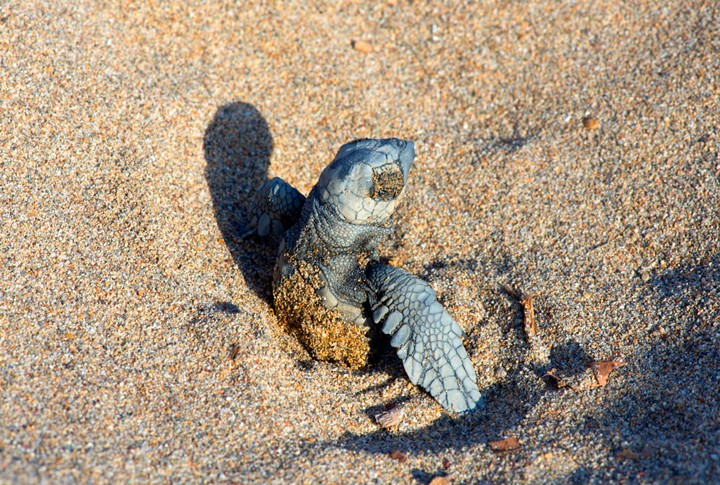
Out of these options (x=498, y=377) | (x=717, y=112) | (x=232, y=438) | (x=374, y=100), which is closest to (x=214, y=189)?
(x=374, y=100)

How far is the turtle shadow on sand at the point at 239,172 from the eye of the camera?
12.3ft

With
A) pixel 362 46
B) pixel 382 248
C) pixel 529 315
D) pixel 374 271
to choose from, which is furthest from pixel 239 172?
pixel 529 315

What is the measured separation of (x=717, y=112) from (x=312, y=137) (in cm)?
272

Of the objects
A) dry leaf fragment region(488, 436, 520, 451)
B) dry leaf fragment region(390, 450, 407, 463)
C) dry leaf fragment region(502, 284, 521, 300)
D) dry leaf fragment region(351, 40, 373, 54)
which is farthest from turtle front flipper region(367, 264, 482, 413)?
dry leaf fragment region(351, 40, 373, 54)

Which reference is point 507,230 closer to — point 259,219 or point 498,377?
point 498,377

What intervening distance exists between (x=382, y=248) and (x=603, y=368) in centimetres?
145

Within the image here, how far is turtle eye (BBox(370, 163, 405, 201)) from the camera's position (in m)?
3.06

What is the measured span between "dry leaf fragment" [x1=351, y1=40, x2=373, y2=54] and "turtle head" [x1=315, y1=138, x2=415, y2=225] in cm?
203

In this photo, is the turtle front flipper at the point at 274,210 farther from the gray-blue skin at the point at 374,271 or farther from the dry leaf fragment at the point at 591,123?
the dry leaf fragment at the point at 591,123

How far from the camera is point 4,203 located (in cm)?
334

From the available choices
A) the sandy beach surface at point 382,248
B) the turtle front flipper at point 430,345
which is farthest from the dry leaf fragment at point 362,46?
the turtle front flipper at point 430,345

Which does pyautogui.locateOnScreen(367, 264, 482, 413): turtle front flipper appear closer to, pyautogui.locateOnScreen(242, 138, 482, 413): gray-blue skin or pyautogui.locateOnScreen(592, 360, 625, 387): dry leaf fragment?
pyautogui.locateOnScreen(242, 138, 482, 413): gray-blue skin

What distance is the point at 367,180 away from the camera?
3049mm

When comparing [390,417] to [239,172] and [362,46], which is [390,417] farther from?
[362,46]
